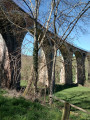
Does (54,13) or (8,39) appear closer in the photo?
(54,13)

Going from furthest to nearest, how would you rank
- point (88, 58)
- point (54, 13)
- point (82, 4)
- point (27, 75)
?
point (88, 58) < point (27, 75) < point (54, 13) < point (82, 4)

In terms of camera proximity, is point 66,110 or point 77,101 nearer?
point 66,110

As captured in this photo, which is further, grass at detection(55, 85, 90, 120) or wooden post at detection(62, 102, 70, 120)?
grass at detection(55, 85, 90, 120)

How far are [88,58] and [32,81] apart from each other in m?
19.7

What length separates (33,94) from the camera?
6113 millimetres

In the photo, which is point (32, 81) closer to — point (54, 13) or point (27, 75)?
point (27, 75)

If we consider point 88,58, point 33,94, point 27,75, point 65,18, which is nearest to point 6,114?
point 33,94

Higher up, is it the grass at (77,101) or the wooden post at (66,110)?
the wooden post at (66,110)

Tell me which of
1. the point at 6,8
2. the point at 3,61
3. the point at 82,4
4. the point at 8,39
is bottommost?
the point at 3,61

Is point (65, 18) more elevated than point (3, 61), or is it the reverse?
point (65, 18)

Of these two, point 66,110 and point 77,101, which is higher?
point 66,110

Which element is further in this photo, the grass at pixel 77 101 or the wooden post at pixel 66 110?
the grass at pixel 77 101

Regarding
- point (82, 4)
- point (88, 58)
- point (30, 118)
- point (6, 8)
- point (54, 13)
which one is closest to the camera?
point (30, 118)

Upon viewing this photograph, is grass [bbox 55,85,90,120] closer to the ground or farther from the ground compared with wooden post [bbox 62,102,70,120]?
closer to the ground
